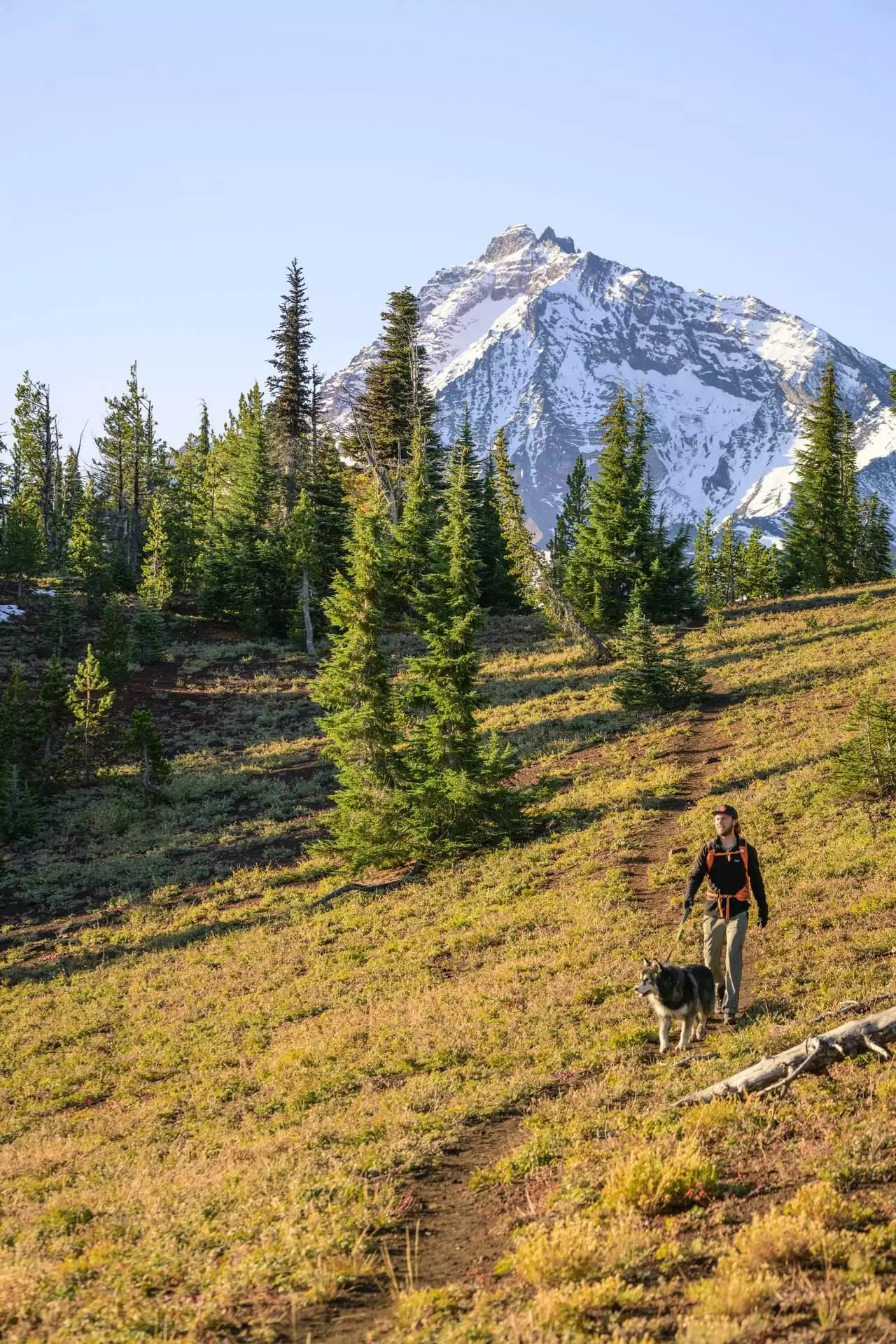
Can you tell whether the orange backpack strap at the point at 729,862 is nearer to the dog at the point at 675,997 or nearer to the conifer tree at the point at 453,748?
the dog at the point at 675,997

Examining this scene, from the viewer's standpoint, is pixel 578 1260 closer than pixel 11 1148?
Yes

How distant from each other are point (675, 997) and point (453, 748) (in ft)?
50.6

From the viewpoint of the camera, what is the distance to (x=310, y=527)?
54219 mm

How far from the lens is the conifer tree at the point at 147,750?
123ft

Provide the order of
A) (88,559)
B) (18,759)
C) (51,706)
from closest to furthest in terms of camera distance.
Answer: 1. (18,759)
2. (51,706)
3. (88,559)

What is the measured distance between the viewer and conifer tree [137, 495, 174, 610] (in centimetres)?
6106

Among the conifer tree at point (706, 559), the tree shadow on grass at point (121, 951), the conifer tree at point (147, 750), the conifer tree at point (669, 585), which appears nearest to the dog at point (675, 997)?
the tree shadow on grass at point (121, 951)

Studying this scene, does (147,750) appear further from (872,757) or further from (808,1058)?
(808,1058)

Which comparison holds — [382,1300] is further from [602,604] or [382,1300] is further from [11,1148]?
[602,604]

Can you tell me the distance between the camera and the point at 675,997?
11289mm

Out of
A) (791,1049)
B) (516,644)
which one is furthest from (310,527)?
(791,1049)

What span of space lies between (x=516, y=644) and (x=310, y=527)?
1422 cm

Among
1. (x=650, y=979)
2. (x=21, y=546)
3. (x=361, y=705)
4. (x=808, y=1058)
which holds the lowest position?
(x=808, y=1058)

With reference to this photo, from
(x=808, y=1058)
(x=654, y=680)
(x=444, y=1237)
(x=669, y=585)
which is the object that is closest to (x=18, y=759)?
(x=654, y=680)
